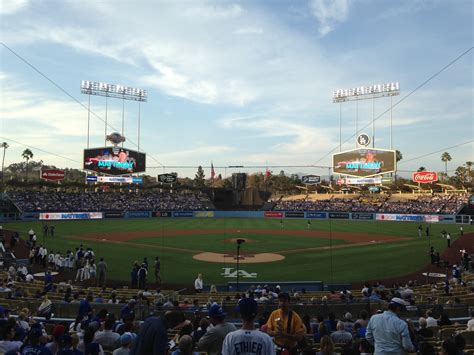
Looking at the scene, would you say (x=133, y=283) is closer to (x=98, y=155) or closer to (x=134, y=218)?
(x=134, y=218)

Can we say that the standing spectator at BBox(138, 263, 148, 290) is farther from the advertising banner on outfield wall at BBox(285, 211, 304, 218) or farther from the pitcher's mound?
the advertising banner on outfield wall at BBox(285, 211, 304, 218)

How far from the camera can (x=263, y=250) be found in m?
36.5

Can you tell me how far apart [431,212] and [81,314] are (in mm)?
68926

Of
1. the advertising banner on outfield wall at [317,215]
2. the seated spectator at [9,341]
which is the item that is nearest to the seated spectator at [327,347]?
the seated spectator at [9,341]

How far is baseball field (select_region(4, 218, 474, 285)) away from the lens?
26.5m

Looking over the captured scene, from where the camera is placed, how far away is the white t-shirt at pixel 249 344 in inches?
163

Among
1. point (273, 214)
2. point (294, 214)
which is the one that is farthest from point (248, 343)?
point (273, 214)

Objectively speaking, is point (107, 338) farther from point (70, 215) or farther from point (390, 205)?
point (390, 205)

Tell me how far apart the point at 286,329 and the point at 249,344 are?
1.86m

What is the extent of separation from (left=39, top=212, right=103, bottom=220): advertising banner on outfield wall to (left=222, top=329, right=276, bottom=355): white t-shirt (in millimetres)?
66612

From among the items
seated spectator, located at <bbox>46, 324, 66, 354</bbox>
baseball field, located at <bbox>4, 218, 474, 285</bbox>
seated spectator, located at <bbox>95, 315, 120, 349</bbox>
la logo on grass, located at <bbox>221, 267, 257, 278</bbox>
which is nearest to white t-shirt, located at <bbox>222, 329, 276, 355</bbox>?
seated spectator, located at <bbox>46, 324, 66, 354</bbox>

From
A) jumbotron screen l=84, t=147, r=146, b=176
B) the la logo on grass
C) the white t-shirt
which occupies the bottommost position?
the la logo on grass

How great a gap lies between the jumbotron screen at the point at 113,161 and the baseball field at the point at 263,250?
85.8 ft

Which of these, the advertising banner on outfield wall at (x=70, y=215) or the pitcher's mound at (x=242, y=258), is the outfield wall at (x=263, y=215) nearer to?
the advertising banner on outfield wall at (x=70, y=215)
